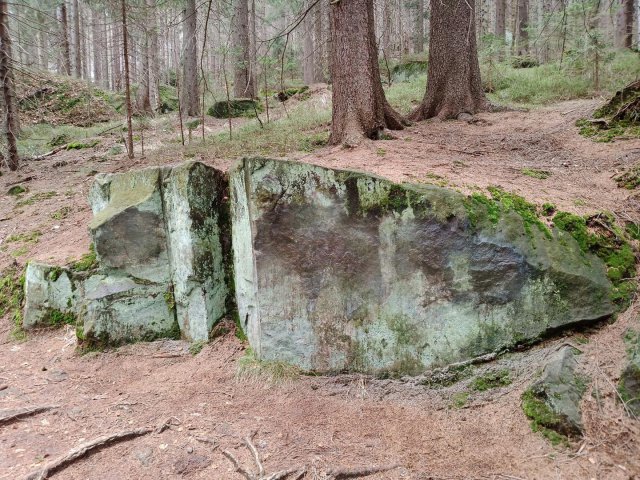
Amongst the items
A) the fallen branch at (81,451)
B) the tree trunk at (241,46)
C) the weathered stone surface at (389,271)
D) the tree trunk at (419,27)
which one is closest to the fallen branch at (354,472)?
the weathered stone surface at (389,271)

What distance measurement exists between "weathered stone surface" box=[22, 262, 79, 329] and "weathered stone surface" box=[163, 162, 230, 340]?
144cm

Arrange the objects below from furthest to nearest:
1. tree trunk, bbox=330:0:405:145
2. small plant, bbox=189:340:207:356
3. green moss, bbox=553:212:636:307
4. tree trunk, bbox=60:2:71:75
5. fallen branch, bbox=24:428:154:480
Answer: tree trunk, bbox=60:2:71:75, tree trunk, bbox=330:0:405:145, small plant, bbox=189:340:207:356, green moss, bbox=553:212:636:307, fallen branch, bbox=24:428:154:480

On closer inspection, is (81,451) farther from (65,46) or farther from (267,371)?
(65,46)

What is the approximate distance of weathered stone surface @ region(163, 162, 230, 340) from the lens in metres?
4.54

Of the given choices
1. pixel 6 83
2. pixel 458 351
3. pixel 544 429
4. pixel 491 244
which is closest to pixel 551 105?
pixel 491 244

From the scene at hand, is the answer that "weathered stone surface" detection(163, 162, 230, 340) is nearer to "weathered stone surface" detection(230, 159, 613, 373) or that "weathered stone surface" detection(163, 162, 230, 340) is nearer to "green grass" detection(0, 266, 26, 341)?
"weathered stone surface" detection(230, 159, 613, 373)

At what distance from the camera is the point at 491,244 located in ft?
12.6

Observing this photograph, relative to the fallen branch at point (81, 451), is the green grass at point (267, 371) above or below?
above

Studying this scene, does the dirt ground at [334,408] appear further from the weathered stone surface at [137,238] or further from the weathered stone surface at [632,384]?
the weathered stone surface at [137,238]

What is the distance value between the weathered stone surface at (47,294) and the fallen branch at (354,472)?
12.5ft

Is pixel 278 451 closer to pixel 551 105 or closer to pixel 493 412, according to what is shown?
pixel 493 412

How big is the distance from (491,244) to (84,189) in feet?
24.5

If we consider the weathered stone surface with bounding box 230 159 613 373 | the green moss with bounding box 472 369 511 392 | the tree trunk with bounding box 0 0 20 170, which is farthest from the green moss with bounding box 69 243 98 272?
the tree trunk with bounding box 0 0 20 170

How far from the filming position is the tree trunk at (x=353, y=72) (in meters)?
6.11
